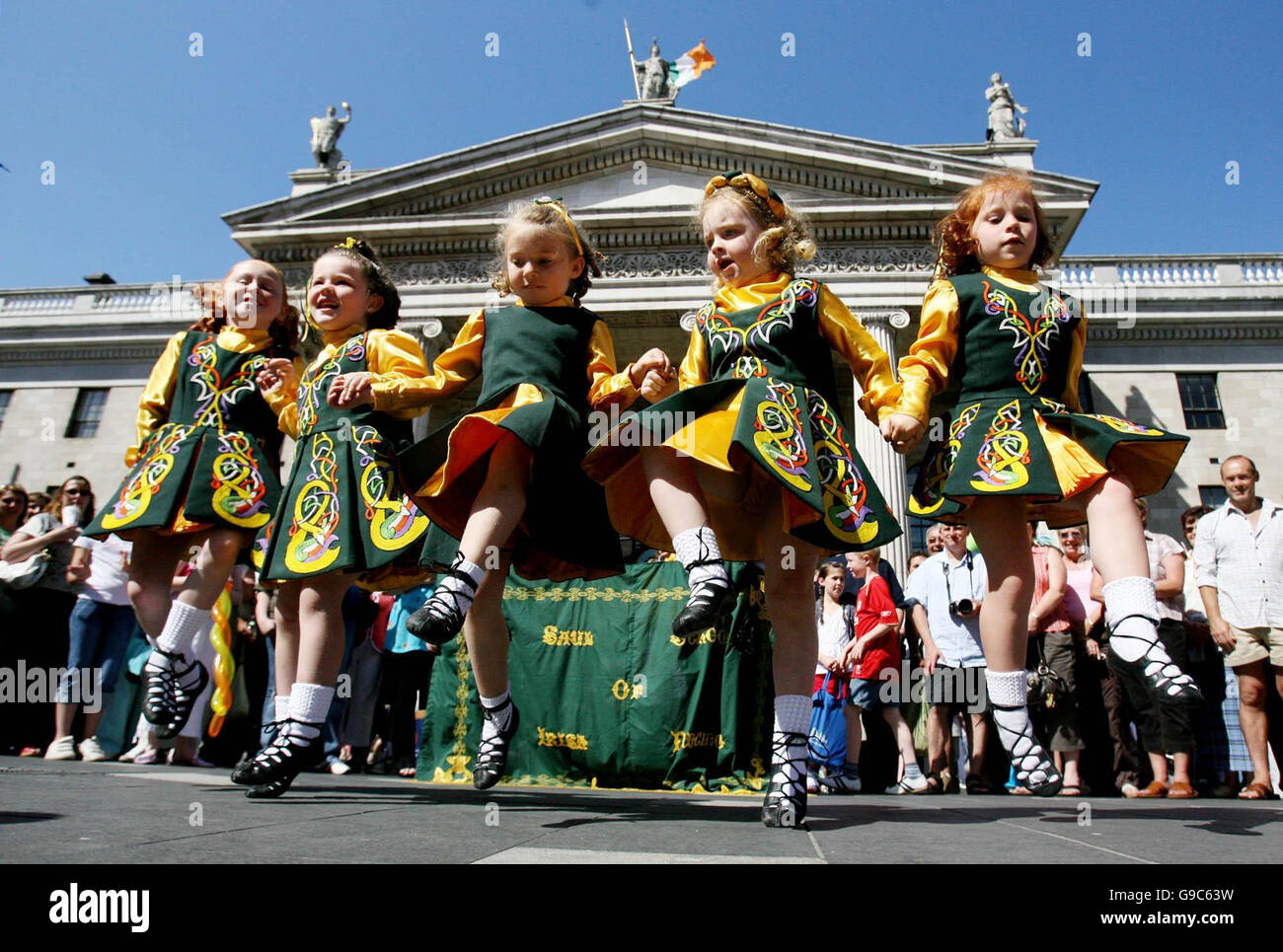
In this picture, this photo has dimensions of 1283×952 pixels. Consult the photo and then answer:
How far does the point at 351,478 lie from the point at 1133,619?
287 centimetres

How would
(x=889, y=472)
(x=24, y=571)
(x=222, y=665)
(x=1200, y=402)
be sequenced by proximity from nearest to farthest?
1. (x=222, y=665)
2. (x=24, y=571)
3. (x=889, y=472)
4. (x=1200, y=402)

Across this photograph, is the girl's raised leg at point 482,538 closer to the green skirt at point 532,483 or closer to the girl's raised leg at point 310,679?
the green skirt at point 532,483

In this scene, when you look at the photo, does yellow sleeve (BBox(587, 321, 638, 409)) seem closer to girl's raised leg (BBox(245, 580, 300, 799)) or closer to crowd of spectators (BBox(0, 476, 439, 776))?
girl's raised leg (BBox(245, 580, 300, 799))

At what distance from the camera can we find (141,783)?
3787mm

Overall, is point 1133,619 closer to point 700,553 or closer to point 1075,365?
point 1075,365

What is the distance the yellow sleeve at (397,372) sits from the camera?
345 centimetres

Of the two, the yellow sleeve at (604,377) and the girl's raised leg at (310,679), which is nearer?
the girl's raised leg at (310,679)

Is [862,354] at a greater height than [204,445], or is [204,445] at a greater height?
[862,354]

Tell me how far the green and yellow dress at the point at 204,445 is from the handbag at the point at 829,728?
436 centimetres

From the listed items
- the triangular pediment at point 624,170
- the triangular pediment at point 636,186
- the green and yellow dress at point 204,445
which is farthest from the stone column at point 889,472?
the green and yellow dress at point 204,445

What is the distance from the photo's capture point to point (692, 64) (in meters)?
27.7

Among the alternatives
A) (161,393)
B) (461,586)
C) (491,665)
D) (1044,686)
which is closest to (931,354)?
(461,586)
